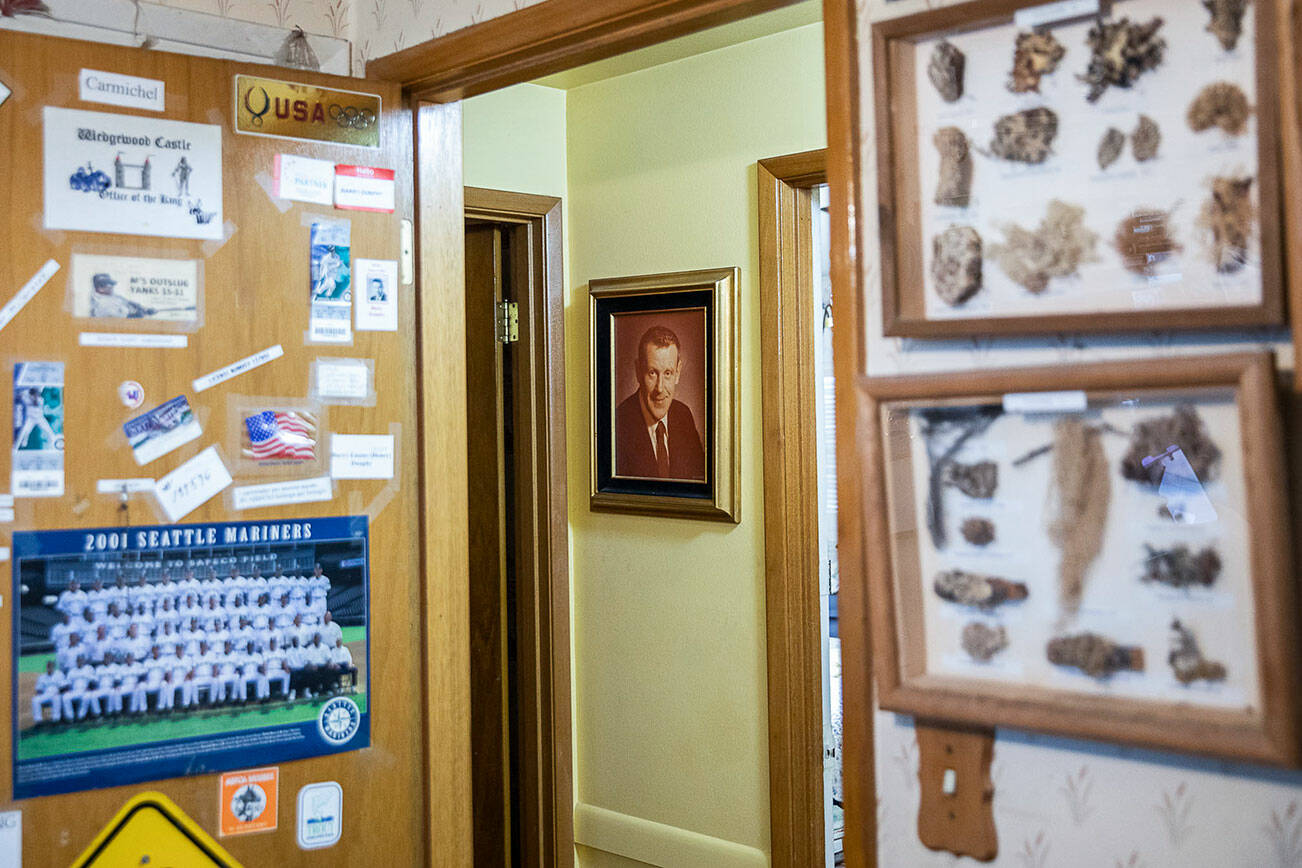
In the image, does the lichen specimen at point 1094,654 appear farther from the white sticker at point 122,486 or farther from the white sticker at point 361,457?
the white sticker at point 122,486

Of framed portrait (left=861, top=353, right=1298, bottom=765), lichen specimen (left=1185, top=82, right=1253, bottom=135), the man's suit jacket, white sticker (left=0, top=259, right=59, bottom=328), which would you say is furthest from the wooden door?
lichen specimen (left=1185, top=82, right=1253, bottom=135)

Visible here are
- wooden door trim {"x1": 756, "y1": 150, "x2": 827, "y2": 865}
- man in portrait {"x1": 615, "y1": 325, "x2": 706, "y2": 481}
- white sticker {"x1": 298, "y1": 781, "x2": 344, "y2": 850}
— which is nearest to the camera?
white sticker {"x1": 298, "y1": 781, "x2": 344, "y2": 850}

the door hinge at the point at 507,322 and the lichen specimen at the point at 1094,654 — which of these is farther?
the door hinge at the point at 507,322

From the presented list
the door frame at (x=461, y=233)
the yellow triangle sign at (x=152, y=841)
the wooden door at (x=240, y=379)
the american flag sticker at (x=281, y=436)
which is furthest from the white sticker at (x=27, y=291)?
the yellow triangle sign at (x=152, y=841)

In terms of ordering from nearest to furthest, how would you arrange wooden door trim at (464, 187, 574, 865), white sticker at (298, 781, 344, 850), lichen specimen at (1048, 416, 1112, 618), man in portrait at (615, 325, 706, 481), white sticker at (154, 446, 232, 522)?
1. lichen specimen at (1048, 416, 1112, 618)
2. white sticker at (154, 446, 232, 522)
3. white sticker at (298, 781, 344, 850)
4. man in portrait at (615, 325, 706, 481)
5. wooden door trim at (464, 187, 574, 865)

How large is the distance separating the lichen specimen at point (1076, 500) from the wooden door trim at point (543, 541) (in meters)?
2.33

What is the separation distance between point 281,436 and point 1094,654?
54.0 inches

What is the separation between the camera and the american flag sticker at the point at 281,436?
191 cm

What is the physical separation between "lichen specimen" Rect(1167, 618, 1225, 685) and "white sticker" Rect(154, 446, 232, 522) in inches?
58.0

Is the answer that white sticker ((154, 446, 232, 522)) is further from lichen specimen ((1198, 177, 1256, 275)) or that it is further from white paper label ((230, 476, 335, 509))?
lichen specimen ((1198, 177, 1256, 275))

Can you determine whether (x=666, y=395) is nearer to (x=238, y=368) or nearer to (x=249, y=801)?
(x=238, y=368)

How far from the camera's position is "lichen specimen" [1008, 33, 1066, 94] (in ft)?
3.92

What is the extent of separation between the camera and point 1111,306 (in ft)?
3.80

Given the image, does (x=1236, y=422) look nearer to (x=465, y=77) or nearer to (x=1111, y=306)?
(x=1111, y=306)
